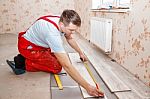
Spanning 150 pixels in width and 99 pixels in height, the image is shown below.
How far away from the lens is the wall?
600cm

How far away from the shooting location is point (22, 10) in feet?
20.0

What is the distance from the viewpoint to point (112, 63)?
2744mm

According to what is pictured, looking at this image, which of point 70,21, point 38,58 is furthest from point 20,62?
point 70,21

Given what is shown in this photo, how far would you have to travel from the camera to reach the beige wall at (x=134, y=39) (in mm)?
1950

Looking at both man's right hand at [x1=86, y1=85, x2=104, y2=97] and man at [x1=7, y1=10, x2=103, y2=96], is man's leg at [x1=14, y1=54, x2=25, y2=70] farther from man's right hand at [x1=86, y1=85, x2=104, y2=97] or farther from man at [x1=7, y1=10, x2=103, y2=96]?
man's right hand at [x1=86, y1=85, x2=104, y2=97]

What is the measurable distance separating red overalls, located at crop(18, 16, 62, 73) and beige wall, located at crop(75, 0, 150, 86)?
815mm

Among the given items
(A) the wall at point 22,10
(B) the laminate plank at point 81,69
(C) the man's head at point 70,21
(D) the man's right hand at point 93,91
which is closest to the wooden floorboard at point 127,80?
(D) the man's right hand at point 93,91

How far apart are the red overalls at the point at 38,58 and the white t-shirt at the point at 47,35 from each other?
76mm

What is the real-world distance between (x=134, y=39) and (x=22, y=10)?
4615mm

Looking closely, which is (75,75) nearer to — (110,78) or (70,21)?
(70,21)

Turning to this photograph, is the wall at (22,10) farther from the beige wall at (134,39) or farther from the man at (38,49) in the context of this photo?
the man at (38,49)

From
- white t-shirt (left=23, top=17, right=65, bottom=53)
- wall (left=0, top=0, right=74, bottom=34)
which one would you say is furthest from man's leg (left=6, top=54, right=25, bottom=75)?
wall (left=0, top=0, right=74, bottom=34)

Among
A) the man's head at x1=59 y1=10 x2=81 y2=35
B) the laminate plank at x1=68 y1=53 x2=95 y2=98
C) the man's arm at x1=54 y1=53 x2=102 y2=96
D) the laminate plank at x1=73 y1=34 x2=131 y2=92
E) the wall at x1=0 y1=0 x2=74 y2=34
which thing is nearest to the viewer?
the man's arm at x1=54 y1=53 x2=102 y2=96

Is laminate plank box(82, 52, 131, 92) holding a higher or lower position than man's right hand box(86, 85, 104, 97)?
lower
